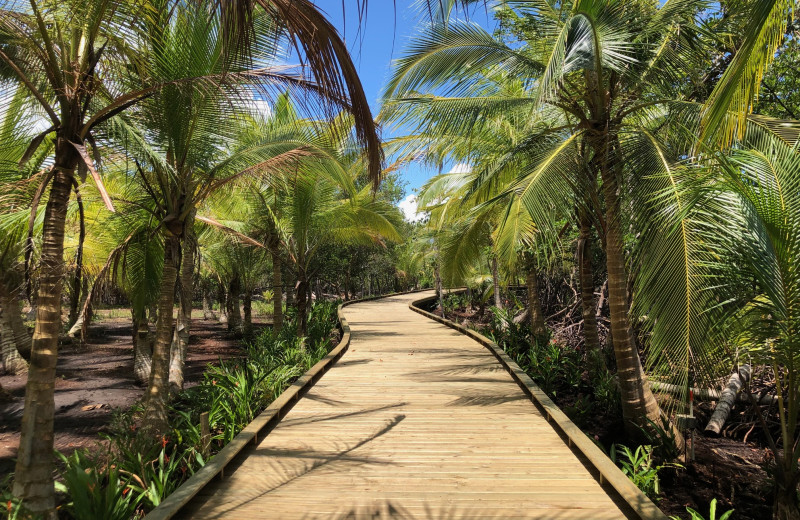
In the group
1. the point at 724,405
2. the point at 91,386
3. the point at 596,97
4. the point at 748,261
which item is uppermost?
the point at 596,97

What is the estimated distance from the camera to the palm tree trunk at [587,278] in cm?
713

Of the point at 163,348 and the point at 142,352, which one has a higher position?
the point at 163,348

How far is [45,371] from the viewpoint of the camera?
10.9ft

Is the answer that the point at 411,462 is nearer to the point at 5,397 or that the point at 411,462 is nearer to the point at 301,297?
the point at 301,297

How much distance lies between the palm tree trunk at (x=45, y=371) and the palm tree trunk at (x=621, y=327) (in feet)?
17.1

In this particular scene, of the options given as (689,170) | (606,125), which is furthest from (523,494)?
(606,125)

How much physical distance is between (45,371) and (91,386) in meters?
8.27

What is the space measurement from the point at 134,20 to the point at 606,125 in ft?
15.3

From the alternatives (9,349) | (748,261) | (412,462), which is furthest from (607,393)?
(9,349)

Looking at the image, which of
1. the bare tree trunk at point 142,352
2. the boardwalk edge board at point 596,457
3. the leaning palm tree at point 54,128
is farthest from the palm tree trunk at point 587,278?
the bare tree trunk at point 142,352

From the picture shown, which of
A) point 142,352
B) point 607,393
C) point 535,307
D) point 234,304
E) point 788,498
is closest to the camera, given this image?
point 788,498

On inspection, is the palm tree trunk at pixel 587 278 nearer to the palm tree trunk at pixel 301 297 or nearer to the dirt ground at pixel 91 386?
the palm tree trunk at pixel 301 297

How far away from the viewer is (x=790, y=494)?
11.4 feet

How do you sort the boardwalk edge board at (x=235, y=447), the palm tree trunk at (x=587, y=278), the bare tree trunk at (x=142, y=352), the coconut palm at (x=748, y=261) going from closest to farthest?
the boardwalk edge board at (x=235, y=447) < the coconut palm at (x=748, y=261) < the palm tree trunk at (x=587, y=278) < the bare tree trunk at (x=142, y=352)
